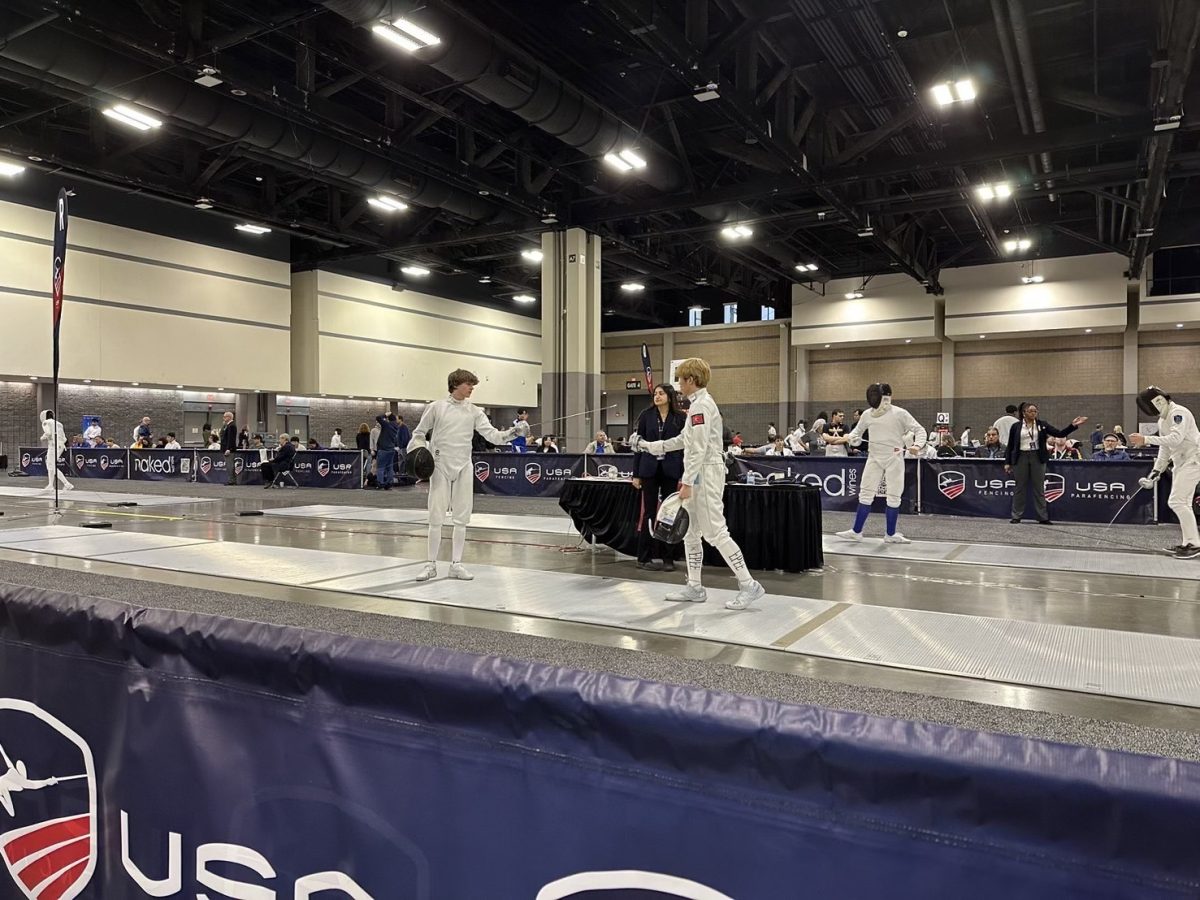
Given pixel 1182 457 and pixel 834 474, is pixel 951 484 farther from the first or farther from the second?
pixel 1182 457

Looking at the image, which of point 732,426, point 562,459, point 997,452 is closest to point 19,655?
point 562,459

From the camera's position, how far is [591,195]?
19.8 m

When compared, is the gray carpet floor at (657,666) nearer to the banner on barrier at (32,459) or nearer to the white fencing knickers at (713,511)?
the white fencing knickers at (713,511)

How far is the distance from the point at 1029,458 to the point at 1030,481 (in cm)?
38

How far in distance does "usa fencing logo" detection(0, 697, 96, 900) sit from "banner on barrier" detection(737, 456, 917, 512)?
38.2 ft

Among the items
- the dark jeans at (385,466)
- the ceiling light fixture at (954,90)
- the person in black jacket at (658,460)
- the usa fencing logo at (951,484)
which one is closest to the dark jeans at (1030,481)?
the usa fencing logo at (951,484)

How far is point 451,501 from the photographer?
6.98 meters

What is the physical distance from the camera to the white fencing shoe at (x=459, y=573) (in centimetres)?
691

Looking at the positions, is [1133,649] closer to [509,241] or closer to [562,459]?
[562,459]

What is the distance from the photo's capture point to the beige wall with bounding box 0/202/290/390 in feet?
66.0

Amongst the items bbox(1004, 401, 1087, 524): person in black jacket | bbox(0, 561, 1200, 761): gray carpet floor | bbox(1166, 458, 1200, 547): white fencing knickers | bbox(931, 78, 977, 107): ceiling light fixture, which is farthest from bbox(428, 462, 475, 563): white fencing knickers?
bbox(931, 78, 977, 107): ceiling light fixture

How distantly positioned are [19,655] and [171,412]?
26.2 m

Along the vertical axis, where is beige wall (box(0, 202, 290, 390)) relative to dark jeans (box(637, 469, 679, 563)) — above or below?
above

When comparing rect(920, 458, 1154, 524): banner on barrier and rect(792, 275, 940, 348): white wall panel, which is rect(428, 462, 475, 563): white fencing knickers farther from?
rect(792, 275, 940, 348): white wall panel
